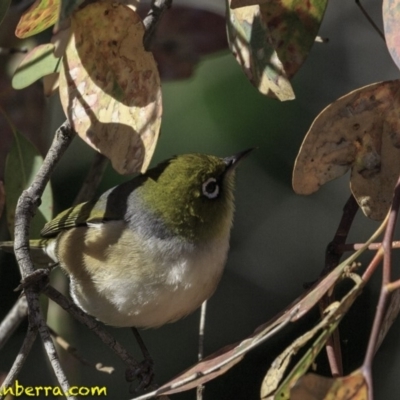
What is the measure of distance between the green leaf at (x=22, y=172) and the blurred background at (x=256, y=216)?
119cm

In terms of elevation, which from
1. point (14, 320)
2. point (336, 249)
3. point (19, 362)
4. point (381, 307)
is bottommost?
point (14, 320)

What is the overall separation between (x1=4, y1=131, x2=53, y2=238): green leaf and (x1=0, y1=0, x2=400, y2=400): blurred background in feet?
3.90

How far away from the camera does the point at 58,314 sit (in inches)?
115

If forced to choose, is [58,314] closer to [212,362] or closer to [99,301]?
[99,301]

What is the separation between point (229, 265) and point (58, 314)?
140cm

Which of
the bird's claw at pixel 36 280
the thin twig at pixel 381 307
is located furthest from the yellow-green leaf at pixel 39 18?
the thin twig at pixel 381 307

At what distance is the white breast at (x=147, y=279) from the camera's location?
2.32 metres

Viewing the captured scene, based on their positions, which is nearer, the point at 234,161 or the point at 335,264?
the point at 335,264

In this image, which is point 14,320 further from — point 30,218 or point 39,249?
point 30,218

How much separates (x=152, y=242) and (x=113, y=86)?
925 mm

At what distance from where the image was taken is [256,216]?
4.27 meters

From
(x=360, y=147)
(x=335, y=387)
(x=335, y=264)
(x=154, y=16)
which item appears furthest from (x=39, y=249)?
(x=335, y=387)

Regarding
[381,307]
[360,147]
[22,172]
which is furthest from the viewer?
[22,172]

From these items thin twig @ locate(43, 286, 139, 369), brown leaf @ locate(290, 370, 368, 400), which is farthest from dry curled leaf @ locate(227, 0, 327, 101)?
thin twig @ locate(43, 286, 139, 369)
